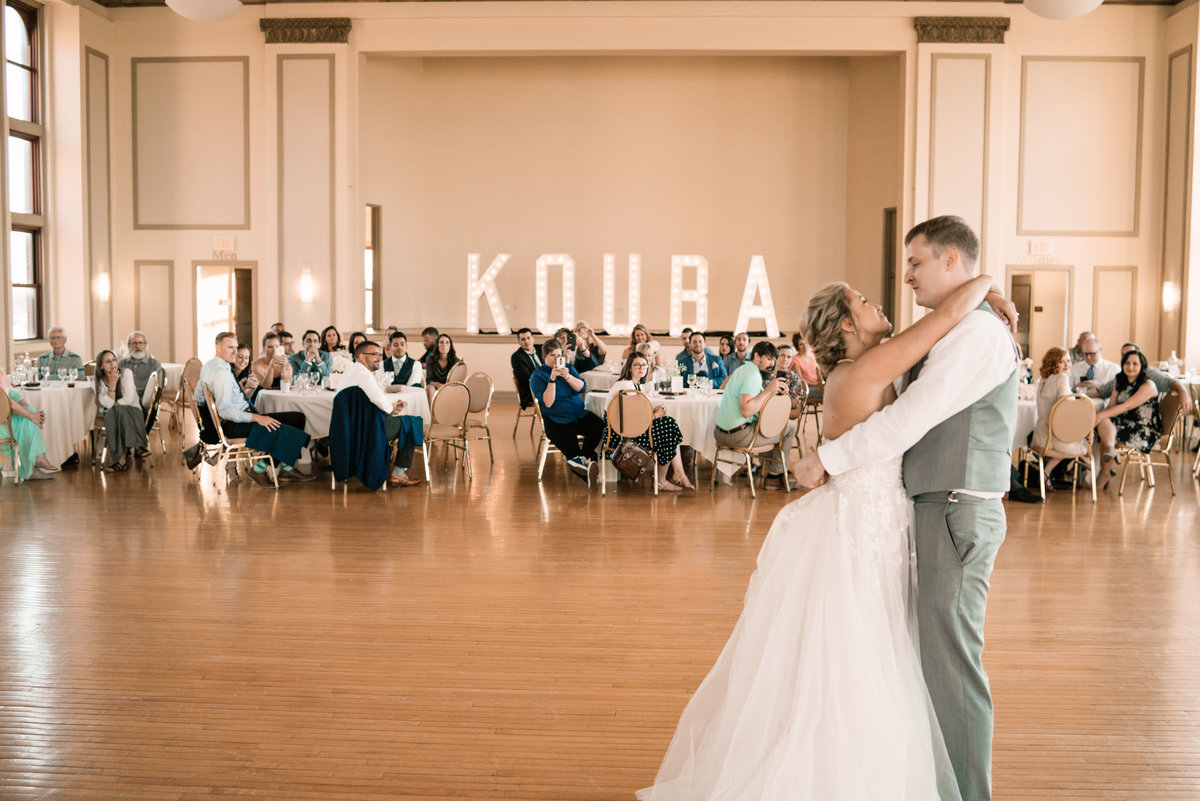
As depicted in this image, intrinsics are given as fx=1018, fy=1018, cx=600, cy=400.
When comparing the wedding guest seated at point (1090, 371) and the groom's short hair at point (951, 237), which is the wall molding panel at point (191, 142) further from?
the groom's short hair at point (951, 237)

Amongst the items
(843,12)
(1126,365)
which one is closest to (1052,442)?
(1126,365)

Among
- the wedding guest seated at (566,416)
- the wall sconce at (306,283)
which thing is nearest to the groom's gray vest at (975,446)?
the wedding guest seated at (566,416)

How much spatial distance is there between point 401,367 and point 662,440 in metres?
3.10

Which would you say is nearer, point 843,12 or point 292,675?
point 292,675

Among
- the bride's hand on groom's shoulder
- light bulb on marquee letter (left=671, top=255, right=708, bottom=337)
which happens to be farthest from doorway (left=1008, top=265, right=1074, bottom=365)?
the bride's hand on groom's shoulder

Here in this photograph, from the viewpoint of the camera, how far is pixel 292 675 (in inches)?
154

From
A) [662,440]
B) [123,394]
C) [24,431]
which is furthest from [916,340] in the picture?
[123,394]

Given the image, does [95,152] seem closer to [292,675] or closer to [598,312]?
[598,312]

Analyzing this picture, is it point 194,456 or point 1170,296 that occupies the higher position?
point 1170,296

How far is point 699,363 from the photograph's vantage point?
1026 cm

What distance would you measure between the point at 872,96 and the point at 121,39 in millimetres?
10431

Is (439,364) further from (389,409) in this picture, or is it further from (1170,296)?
(1170,296)

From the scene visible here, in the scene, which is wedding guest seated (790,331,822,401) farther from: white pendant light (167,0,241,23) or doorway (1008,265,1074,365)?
white pendant light (167,0,241,23)

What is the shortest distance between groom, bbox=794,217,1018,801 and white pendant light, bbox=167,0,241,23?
8.37m
